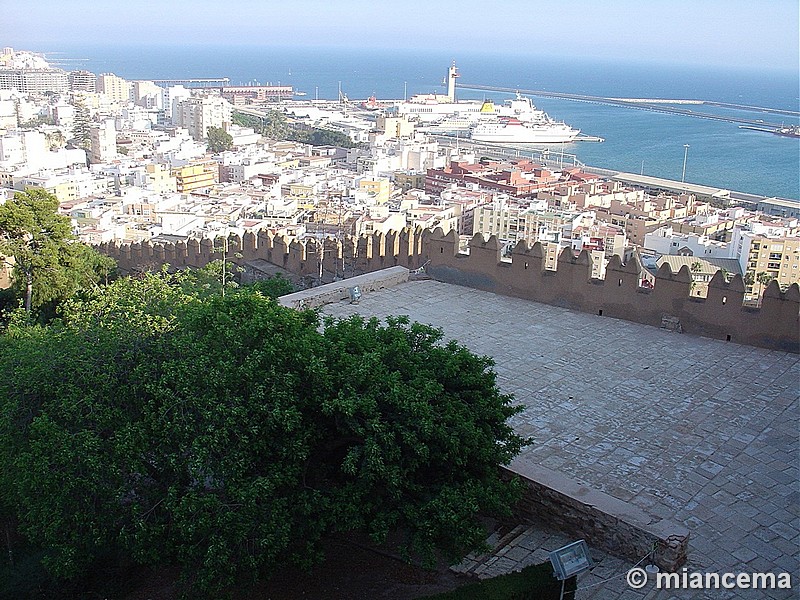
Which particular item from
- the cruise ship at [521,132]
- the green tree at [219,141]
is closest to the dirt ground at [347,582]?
the green tree at [219,141]

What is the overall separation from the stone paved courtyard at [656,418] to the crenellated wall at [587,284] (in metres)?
0.18

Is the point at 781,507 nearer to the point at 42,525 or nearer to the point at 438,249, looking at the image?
the point at 42,525

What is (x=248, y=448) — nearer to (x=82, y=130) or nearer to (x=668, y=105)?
(x=82, y=130)

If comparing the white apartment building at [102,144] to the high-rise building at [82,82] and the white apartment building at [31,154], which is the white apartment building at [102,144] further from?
the high-rise building at [82,82]

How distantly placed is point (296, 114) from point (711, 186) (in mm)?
61731

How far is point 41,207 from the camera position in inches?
461

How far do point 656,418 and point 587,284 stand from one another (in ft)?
9.58

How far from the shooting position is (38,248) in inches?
464

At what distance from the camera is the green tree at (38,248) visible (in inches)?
451

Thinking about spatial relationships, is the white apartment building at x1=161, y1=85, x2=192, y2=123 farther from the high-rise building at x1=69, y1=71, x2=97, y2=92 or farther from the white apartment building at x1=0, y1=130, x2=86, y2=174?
the white apartment building at x1=0, y1=130, x2=86, y2=174

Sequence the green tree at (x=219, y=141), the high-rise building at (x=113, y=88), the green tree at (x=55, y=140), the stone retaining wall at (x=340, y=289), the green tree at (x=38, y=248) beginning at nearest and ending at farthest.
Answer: the stone retaining wall at (x=340, y=289) < the green tree at (x=38, y=248) < the green tree at (x=55, y=140) < the green tree at (x=219, y=141) < the high-rise building at (x=113, y=88)

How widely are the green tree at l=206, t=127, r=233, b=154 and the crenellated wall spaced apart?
76306mm

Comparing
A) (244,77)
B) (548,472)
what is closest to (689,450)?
(548,472)

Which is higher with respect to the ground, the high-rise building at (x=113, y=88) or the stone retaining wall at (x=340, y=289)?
the high-rise building at (x=113, y=88)
